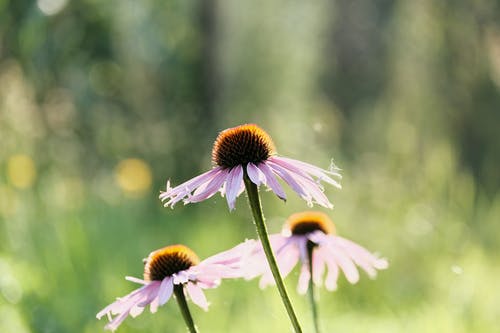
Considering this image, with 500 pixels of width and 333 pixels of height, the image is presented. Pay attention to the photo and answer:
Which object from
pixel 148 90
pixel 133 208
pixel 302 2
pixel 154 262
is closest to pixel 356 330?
pixel 154 262

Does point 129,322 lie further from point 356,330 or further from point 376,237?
point 376,237

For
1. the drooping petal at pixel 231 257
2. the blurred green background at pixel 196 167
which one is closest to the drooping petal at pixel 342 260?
the drooping petal at pixel 231 257

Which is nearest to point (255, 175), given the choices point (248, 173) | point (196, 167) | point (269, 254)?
point (248, 173)

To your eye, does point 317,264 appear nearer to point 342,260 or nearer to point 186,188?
point 342,260

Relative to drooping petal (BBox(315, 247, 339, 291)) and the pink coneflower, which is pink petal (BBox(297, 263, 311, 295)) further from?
the pink coneflower

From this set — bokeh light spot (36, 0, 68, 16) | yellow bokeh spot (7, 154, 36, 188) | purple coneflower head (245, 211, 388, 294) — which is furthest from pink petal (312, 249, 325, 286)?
yellow bokeh spot (7, 154, 36, 188)

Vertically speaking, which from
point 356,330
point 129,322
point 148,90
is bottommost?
point 356,330
